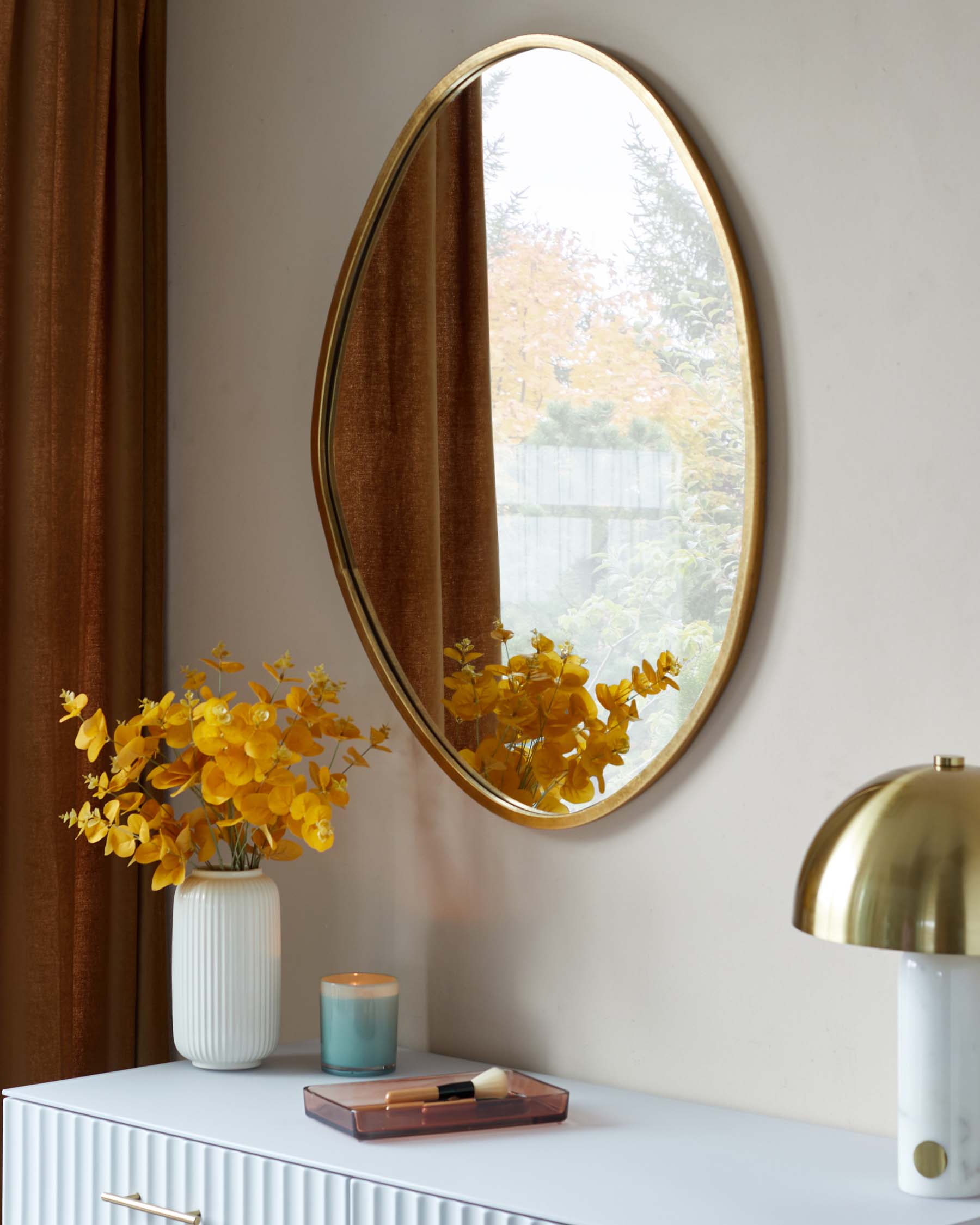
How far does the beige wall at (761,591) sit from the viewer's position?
139 cm

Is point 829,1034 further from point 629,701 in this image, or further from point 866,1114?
point 629,701

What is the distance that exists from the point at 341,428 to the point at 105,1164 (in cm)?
92

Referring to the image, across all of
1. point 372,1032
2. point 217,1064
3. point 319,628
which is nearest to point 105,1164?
point 217,1064

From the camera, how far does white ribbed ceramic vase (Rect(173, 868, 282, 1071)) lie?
1.67 meters

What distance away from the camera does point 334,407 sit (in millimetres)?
1896

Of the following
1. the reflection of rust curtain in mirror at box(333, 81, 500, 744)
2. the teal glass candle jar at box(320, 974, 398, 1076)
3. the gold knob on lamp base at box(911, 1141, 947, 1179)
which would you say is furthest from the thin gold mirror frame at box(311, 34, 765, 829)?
the gold knob on lamp base at box(911, 1141, 947, 1179)

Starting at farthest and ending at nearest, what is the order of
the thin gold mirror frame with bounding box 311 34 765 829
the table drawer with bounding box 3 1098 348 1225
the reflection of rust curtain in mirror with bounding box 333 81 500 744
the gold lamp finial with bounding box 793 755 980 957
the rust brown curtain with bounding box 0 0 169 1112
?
the rust brown curtain with bounding box 0 0 169 1112 < the reflection of rust curtain in mirror with bounding box 333 81 500 744 < the thin gold mirror frame with bounding box 311 34 765 829 < the table drawer with bounding box 3 1098 348 1225 < the gold lamp finial with bounding box 793 755 980 957

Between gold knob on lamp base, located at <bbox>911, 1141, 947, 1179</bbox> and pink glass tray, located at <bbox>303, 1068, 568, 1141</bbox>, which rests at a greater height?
gold knob on lamp base, located at <bbox>911, 1141, 947, 1179</bbox>

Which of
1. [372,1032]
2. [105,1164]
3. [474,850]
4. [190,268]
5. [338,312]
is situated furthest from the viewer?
[190,268]

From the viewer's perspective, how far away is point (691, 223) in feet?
5.08

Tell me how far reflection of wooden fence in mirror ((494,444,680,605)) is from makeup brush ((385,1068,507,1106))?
0.53m

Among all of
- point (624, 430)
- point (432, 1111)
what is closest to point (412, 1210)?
point (432, 1111)

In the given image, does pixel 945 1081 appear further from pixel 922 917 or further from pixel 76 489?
pixel 76 489

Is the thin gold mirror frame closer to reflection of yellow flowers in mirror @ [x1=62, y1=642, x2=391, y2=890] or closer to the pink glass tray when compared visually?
reflection of yellow flowers in mirror @ [x1=62, y1=642, x2=391, y2=890]
